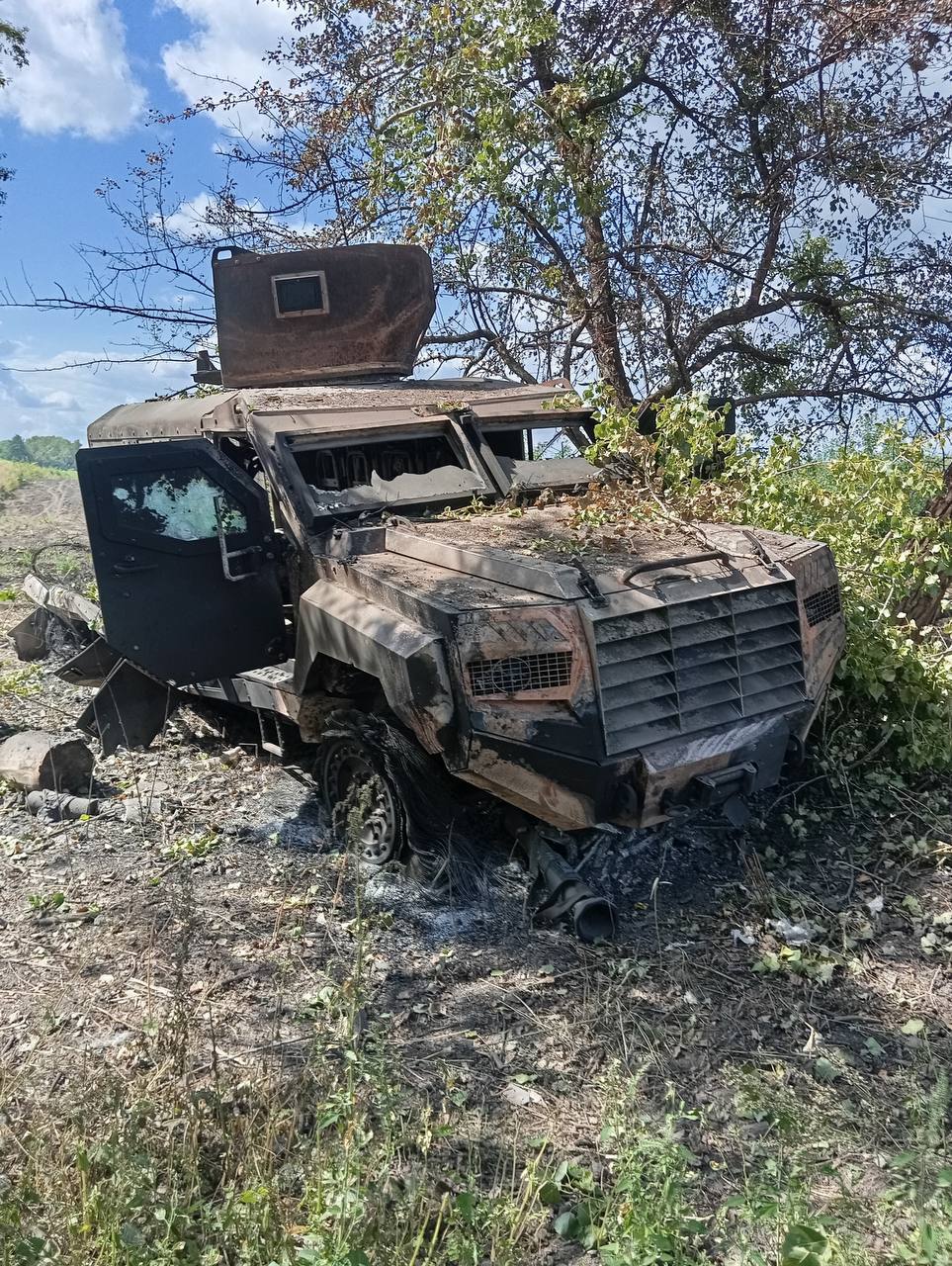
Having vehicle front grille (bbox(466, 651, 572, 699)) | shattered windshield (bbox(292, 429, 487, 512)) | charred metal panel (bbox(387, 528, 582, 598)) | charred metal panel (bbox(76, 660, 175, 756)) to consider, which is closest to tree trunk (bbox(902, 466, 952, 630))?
shattered windshield (bbox(292, 429, 487, 512))

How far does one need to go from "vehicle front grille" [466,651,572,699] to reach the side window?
6.37 ft

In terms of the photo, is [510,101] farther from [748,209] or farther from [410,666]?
[410,666]

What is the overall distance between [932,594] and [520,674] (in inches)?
118

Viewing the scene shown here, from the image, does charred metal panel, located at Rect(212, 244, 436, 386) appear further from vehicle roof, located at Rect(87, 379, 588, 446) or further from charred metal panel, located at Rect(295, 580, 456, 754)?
charred metal panel, located at Rect(295, 580, 456, 754)

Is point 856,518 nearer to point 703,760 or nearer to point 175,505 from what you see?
point 703,760

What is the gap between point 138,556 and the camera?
5129 millimetres


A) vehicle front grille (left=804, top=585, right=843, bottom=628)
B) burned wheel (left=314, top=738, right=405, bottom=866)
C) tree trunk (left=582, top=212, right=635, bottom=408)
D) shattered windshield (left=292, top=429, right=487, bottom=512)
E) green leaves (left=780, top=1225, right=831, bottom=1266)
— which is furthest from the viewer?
tree trunk (left=582, top=212, right=635, bottom=408)

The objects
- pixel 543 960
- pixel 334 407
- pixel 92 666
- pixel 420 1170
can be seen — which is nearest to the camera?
pixel 420 1170

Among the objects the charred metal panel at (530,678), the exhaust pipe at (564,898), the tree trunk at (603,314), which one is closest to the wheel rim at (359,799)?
the exhaust pipe at (564,898)

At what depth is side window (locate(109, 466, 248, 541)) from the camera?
5.05 meters

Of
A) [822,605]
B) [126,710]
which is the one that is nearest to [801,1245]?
[822,605]

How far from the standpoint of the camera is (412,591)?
410 centimetres

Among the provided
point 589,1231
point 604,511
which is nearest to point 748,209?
point 604,511

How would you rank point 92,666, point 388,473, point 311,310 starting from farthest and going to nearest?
point 311,310
point 92,666
point 388,473
